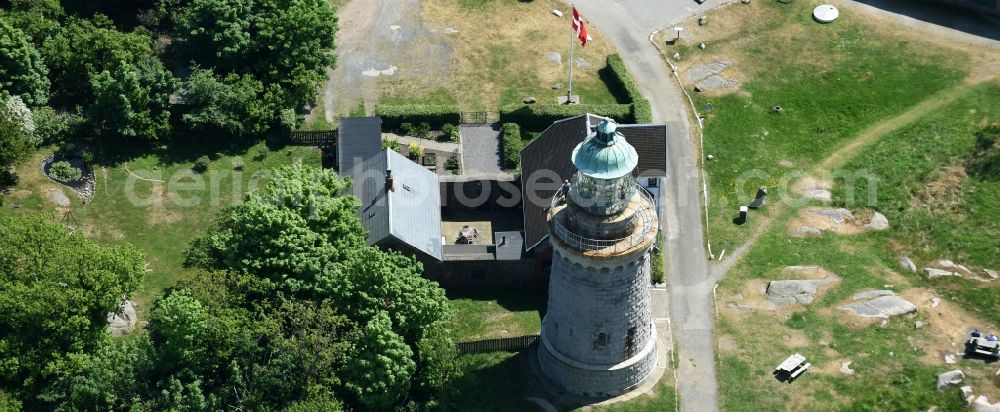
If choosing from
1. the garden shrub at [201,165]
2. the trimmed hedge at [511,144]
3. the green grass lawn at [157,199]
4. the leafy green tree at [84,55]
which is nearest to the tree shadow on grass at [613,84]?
the trimmed hedge at [511,144]

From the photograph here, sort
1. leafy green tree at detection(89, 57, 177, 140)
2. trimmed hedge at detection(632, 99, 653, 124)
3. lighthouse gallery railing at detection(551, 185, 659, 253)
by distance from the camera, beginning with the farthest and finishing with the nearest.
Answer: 1. trimmed hedge at detection(632, 99, 653, 124)
2. leafy green tree at detection(89, 57, 177, 140)
3. lighthouse gallery railing at detection(551, 185, 659, 253)

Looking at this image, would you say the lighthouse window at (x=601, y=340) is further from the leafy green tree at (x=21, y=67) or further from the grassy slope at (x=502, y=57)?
the leafy green tree at (x=21, y=67)

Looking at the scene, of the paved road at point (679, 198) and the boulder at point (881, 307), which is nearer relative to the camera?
the paved road at point (679, 198)

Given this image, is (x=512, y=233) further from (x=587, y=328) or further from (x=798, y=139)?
(x=798, y=139)

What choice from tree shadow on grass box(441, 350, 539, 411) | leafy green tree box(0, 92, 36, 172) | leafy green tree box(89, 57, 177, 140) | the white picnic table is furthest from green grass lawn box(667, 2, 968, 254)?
leafy green tree box(0, 92, 36, 172)

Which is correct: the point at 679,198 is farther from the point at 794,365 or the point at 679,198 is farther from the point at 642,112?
the point at 794,365

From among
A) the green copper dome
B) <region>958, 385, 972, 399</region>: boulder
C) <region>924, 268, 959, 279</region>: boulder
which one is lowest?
<region>958, 385, 972, 399</region>: boulder

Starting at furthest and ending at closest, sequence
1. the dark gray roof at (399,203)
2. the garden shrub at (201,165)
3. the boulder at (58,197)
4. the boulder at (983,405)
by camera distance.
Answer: the garden shrub at (201,165), the boulder at (58,197), the dark gray roof at (399,203), the boulder at (983,405)

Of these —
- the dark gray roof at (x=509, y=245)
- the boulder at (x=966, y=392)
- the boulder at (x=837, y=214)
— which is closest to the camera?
the boulder at (x=966, y=392)

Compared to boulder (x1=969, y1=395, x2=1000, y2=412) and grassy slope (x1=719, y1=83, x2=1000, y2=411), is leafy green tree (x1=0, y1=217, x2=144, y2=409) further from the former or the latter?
boulder (x1=969, y1=395, x2=1000, y2=412)
